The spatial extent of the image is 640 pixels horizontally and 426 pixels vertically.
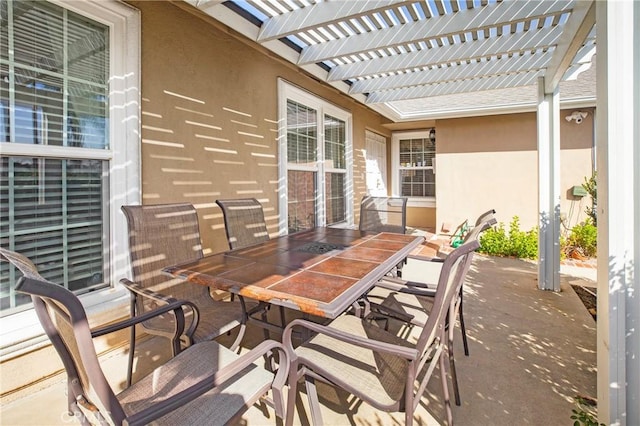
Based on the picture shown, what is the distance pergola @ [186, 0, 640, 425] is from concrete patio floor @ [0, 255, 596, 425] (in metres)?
0.46

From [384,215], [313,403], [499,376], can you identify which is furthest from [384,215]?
[313,403]

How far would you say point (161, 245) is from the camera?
2.24 m

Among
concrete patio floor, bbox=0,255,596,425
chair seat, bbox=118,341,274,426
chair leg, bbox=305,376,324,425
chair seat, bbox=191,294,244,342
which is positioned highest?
chair seat, bbox=191,294,244,342

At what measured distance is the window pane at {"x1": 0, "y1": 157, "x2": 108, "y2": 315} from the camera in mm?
2023

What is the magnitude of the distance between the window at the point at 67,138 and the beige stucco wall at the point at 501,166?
6.41m

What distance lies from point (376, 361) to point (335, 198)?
14.8 ft

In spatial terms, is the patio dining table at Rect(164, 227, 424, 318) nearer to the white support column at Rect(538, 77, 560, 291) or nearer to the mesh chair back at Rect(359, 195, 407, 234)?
the mesh chair back at Rect(359, 195, 407, 234)

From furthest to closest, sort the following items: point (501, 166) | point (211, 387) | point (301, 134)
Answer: point (501, 166), point (301, 134), point (211, 387)

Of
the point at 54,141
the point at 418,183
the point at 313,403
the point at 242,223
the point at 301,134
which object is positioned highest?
the point at 301,134

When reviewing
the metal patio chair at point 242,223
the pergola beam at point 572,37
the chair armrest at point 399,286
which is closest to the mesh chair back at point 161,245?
the metal patio chair at point 242,223

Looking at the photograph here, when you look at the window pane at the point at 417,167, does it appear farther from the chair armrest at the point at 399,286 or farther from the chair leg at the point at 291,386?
the chair leg at the point at 291,386

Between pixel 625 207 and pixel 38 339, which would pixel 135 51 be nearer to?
pixel 38 339

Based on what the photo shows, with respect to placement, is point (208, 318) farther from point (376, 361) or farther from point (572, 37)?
point (572, 37)

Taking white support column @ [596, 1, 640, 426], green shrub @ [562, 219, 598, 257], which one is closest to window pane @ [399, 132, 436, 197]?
green shrub @ [562, 219, 598, 257]
